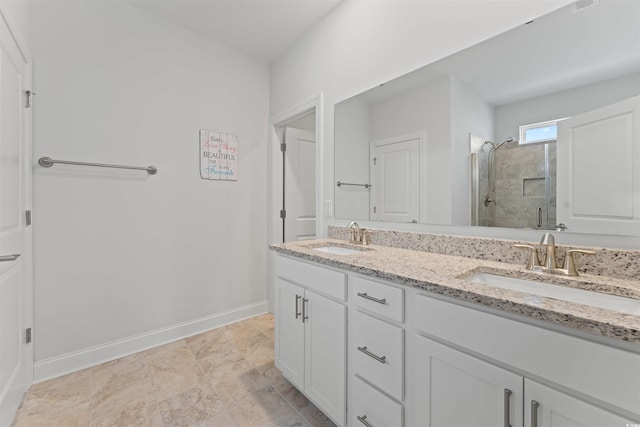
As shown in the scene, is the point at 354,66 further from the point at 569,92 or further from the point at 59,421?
the point at 59,421

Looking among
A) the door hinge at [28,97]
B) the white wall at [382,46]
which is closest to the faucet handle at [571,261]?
the white wall at [382,46]

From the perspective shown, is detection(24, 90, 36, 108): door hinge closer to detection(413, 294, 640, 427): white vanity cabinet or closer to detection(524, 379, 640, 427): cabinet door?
detection(413, 294, 640, 427): white vanity cabinet

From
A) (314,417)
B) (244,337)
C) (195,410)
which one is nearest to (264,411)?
(314,417)

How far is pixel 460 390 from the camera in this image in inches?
33.8

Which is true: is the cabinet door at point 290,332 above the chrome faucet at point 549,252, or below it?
below

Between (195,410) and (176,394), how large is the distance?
212 mm

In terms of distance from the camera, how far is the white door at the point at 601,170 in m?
0.95

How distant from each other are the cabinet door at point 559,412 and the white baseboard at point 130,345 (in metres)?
2.40

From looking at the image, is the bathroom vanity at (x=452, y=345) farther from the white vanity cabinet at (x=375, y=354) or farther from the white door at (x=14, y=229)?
the white door at (x=14, y=229)

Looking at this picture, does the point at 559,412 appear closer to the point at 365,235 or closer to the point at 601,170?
the point at 601,170

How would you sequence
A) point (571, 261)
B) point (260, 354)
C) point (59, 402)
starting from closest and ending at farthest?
point (571, 261) < point (59, 402) < point (260, 354)

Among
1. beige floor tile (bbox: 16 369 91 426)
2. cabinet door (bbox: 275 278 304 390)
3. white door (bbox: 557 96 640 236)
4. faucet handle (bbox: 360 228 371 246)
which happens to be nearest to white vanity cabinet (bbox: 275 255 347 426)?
cabinet door (bbox: 275 278 304 390)

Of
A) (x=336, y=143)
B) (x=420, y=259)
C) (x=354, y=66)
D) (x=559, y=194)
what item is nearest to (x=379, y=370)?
(x=420, y=259)

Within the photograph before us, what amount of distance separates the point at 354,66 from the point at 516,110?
1.13m
